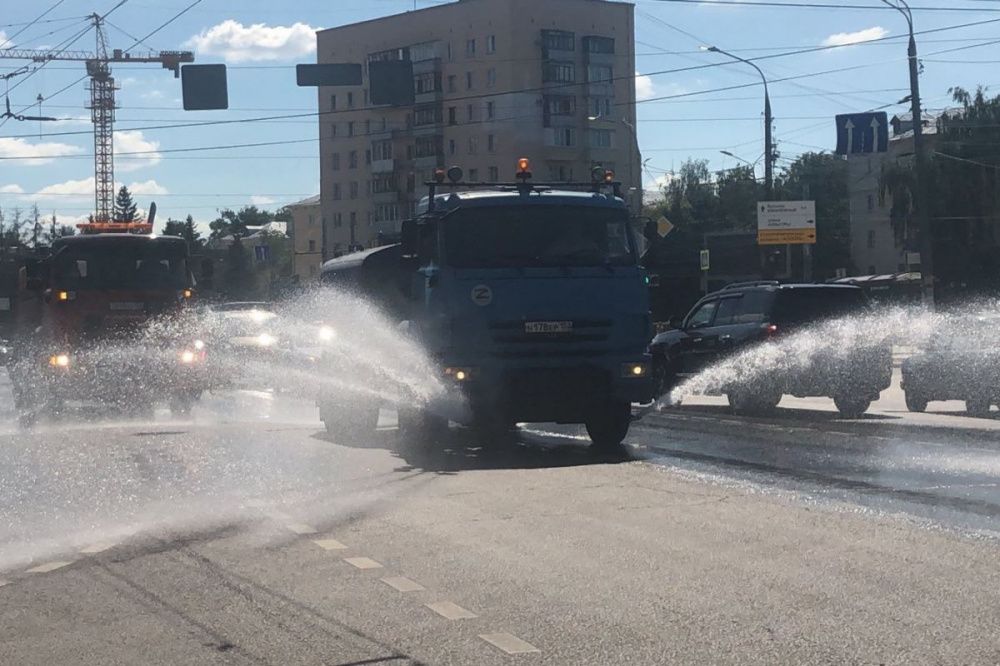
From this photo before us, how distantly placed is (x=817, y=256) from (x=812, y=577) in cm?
9315

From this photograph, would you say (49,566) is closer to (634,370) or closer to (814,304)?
(634,370)

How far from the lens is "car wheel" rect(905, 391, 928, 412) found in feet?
69.8

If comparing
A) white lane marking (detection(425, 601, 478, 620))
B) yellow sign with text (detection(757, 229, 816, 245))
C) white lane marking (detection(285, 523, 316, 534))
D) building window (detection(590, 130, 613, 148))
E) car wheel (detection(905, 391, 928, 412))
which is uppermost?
building window (detection(590, 130, 613, 148))

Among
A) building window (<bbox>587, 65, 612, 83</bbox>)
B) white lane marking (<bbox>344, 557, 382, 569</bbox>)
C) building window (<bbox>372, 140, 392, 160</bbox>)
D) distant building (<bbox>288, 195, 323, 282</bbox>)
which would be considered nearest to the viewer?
white lane marking (<bbox>344, 557, 382, 569</bbox>)

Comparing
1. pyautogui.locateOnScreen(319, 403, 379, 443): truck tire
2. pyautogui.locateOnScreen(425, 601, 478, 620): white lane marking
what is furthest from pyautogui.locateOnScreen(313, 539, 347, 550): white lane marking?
pyautogui.locateOnScreen(319, 403, 379, 443): truck tire

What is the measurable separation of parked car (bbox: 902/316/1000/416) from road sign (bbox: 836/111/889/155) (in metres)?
18.9

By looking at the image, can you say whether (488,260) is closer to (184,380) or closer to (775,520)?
(775,520)

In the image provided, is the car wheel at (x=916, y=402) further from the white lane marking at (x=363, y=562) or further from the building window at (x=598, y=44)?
the building window at (x=598, y=44)

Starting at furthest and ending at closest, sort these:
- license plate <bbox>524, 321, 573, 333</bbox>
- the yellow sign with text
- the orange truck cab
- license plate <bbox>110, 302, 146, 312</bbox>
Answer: the yellow sign with text → license plate <bbox>110, 302, 146, 312</bbox> → the orange truck cab → license plate <bbox>524, 321, 573, 333</bbox>

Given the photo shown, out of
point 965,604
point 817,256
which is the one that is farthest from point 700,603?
point 817,256

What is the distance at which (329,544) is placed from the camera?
9.05 metres

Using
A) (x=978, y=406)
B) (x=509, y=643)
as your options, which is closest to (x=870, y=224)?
(x=978, y=406)

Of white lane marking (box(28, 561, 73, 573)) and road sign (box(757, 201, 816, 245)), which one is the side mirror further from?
road sign (box(757, 201, 816, 245))

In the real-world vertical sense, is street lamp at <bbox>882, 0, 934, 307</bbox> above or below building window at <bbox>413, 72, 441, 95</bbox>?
below
